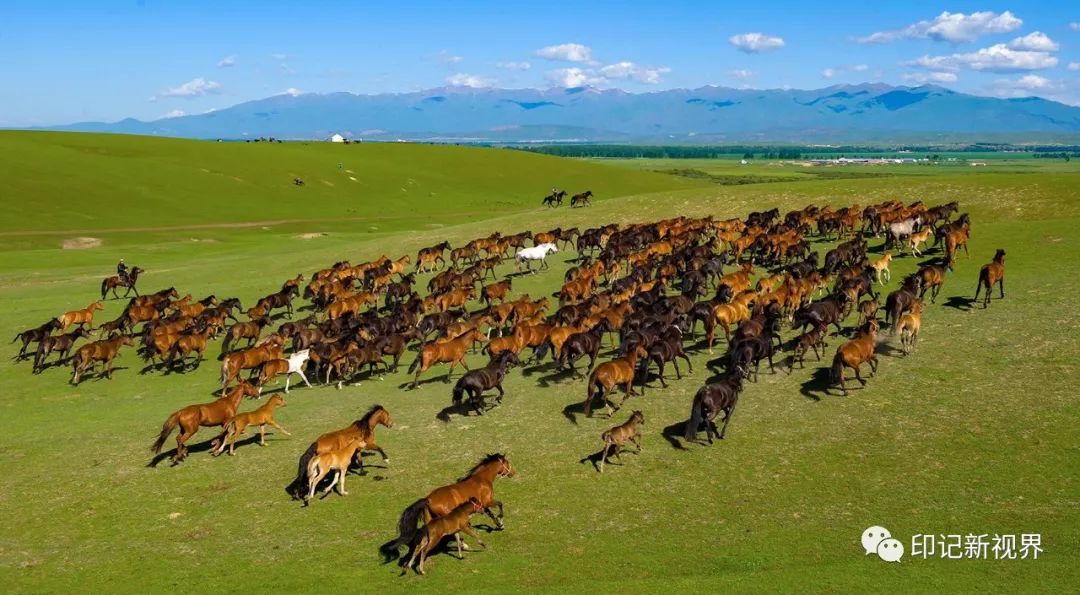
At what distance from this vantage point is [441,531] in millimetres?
11055

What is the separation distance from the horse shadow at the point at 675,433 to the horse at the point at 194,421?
9075 mm

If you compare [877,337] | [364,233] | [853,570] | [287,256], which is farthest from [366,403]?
[364,233]

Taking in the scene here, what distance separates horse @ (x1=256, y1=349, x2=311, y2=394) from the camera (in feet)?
66.1

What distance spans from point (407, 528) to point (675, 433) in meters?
6.42

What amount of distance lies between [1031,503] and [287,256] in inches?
1636

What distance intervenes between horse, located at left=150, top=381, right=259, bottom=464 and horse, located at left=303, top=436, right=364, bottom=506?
11.5ft

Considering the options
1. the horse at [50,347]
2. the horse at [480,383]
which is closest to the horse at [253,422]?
the horse at [480,383]

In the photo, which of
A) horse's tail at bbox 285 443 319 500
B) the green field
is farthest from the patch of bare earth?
horse's tail at bbox 285 443 319 500

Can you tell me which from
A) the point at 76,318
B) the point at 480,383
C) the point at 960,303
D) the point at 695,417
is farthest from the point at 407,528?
the point at 76,318

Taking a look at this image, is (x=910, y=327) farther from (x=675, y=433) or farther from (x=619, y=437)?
(x=619, y=437)

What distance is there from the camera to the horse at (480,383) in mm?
17109

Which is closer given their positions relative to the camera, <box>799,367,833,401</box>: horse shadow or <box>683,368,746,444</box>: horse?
<box>683,368,746,444</box>: horse

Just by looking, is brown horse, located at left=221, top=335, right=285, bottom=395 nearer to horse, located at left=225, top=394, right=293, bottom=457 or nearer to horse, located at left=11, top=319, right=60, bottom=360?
horse, located at left=225, top=394, right=293, bottom=457

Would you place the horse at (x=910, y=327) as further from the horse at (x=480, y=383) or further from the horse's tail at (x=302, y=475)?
the horse's tail at (x=302, y=475)
